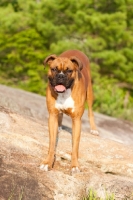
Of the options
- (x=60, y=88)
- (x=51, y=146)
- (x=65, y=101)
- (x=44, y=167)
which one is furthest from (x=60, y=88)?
(x=44, y=167)

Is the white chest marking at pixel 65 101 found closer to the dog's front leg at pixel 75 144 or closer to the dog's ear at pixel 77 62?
the dog's front leg at pixel 75 144

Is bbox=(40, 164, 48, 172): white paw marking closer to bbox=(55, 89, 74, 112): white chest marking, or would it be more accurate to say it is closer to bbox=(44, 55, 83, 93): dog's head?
bbox=(55, 89, 74, 112): white chest marking

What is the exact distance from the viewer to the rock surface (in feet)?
16.9

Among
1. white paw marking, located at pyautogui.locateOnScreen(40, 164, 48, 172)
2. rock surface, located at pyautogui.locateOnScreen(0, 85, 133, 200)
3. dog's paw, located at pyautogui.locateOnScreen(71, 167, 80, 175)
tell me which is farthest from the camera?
dog's paw, located at pyautogui.locateOnScreen(71, 167, 80, 175)

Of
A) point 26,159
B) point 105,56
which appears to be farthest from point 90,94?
point 105,56

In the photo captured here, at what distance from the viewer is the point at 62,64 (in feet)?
18.0

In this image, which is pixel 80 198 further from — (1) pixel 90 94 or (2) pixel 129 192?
(1) pixel 90 94

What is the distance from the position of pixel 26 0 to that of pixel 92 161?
69.0 feet

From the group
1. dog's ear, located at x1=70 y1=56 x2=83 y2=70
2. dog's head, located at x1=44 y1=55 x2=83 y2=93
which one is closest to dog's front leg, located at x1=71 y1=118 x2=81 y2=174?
dog's head, located at x1=44 y1=55 x2=83 y2=93

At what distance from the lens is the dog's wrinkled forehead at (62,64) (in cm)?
549

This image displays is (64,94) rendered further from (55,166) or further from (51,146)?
(55,166)

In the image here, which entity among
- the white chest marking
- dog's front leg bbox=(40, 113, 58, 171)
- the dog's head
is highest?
the dog's head

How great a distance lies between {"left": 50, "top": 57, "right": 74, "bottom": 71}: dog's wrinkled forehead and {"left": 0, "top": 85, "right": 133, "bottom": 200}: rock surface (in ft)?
4.59

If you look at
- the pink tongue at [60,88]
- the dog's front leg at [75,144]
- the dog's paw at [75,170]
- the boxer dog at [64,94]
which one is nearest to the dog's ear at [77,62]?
the boxer dog at [64,94]
